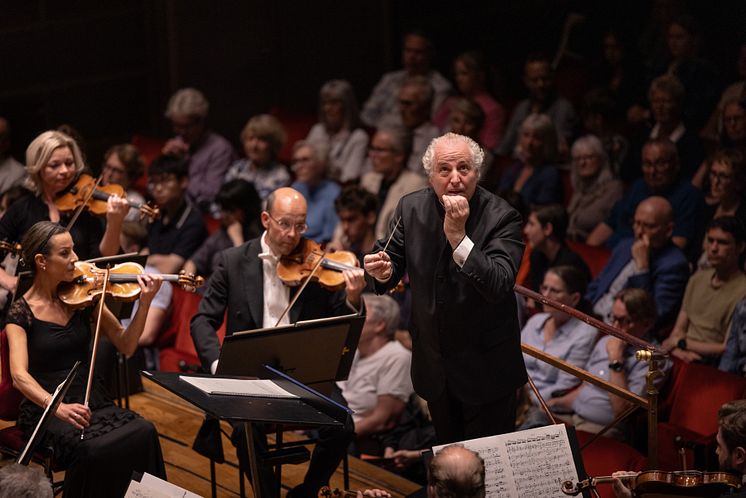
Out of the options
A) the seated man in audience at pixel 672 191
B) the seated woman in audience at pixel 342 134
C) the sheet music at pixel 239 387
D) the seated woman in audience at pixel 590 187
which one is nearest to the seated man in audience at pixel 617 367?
the seated man in audience at pixel 672 191

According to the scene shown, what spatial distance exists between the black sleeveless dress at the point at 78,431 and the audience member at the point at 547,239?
2.08 metres

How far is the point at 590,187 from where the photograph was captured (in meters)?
5.66

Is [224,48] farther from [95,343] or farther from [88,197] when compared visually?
[95,343]

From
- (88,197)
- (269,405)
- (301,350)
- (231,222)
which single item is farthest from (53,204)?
(269,405)

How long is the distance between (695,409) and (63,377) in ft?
7.21

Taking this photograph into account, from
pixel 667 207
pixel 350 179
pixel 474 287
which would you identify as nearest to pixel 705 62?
pixel 667 207

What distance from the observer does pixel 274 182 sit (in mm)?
6188

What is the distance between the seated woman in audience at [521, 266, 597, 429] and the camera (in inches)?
172

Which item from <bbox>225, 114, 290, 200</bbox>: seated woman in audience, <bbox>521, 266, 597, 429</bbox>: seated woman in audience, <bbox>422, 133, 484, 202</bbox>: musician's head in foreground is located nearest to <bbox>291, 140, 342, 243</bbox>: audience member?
<bbox>225, 114, 290, 200</bbox>: seated woman in audience

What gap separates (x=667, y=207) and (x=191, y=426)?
7.18ft

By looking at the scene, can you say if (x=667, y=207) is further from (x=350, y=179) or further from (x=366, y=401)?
(x=350, y=179)

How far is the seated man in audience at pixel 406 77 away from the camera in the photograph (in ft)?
22.1

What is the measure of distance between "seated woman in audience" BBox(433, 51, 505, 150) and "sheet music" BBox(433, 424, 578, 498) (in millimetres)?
3393

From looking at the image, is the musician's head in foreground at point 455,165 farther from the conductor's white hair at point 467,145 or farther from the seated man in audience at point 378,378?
the seated man in audience at point 378,378
